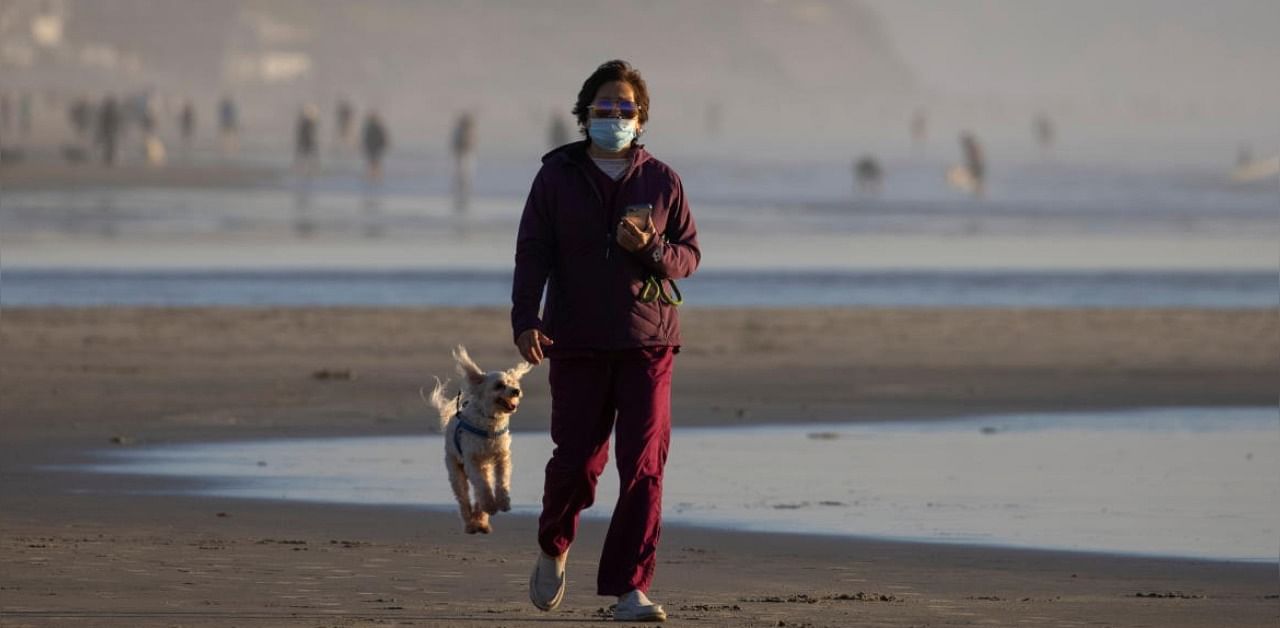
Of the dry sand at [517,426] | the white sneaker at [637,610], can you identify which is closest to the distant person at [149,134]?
the dry sand at [517,426]

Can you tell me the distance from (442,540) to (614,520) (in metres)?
1.85

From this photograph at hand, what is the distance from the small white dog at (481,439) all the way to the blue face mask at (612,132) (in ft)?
2.90

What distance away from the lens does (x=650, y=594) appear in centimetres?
894

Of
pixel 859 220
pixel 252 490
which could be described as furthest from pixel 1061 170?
pixel 252 490

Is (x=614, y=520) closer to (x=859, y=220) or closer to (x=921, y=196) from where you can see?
(x=859, y=220)

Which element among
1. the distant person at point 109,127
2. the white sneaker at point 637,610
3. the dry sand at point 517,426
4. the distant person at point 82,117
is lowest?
the distant person at point 82,117

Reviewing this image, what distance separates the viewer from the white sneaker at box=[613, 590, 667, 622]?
824 cm

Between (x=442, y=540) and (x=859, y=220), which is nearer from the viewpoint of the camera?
(x=442, y=540)

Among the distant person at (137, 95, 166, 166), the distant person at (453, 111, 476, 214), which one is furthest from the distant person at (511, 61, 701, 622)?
the distant person at (137, 95, 166, 166)

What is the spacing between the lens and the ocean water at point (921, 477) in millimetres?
10688

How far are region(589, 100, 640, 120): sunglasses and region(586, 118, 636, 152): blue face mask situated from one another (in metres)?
0.01

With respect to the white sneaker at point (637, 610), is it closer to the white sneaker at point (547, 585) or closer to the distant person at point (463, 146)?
the white sneaker at point (547, 585)

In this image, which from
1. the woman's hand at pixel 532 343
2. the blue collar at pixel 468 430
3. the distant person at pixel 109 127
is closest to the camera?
Answer: the woman's hand at pixel 532 343

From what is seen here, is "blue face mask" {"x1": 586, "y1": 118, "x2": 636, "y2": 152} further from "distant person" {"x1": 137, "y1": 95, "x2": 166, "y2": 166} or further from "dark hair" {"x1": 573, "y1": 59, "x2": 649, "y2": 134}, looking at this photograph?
"distant person" {"x1": 137, "y1": 95, "x2": 166, "y2": 166}
